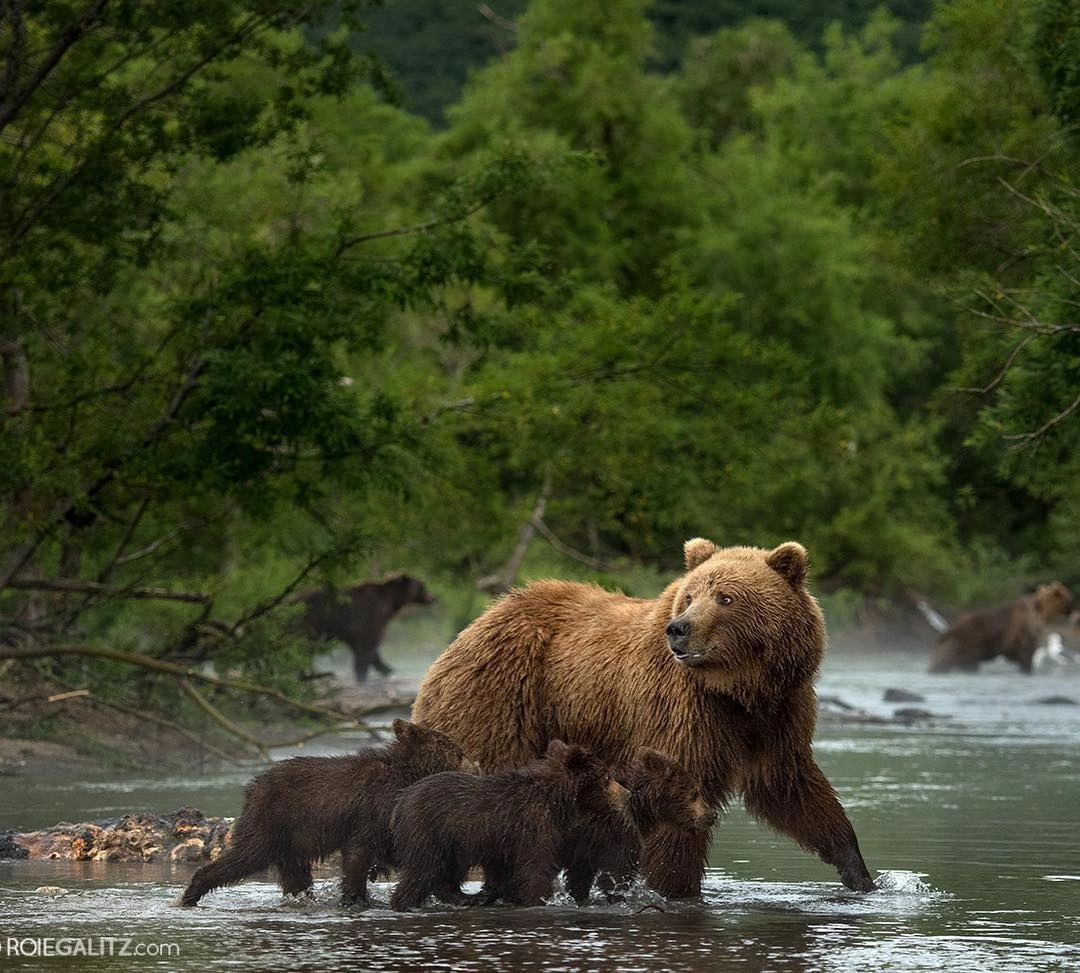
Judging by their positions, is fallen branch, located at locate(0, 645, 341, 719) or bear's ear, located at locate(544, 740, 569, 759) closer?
bear's ear, located at locate(544, 740, 569, 759)

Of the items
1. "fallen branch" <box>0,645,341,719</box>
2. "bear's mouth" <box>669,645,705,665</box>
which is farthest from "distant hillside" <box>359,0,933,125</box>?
"bear's mouth" <box>669,645,705,665</box>

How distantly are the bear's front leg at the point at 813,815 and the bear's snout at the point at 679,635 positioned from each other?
817 mm

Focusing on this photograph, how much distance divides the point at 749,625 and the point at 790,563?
406mm

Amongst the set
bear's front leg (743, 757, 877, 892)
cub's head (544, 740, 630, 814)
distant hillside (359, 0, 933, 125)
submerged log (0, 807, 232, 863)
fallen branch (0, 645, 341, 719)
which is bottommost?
submerged log (0, 807, 232, 863)

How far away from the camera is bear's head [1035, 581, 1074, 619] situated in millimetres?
32062

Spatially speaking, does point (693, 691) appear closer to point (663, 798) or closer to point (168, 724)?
point (663, 798)

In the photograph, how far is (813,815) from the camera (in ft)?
30.1

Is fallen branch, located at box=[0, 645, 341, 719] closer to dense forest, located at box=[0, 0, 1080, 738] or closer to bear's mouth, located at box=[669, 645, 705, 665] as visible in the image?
dense forest, located at box=[0, 0, 1080, 738]

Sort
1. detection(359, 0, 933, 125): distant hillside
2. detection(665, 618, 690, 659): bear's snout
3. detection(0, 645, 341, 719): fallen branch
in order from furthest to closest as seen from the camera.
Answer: detection(359, 0, 933, 125): distant hillside, detection(0, 645, 341, 719): fallen branch, detection(665, 618, 690, 659): bear's snout

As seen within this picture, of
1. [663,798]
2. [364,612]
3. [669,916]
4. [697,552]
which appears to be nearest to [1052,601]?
[364,612]

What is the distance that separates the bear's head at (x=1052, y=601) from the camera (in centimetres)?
3206

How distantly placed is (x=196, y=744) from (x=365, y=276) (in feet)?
12.7

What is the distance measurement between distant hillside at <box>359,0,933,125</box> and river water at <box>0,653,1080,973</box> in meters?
83.5

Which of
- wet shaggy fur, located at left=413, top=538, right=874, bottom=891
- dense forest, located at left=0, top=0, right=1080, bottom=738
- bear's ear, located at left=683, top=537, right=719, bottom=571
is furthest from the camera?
dense forest, located at left=0, top=0, right=1080, bottom=738
